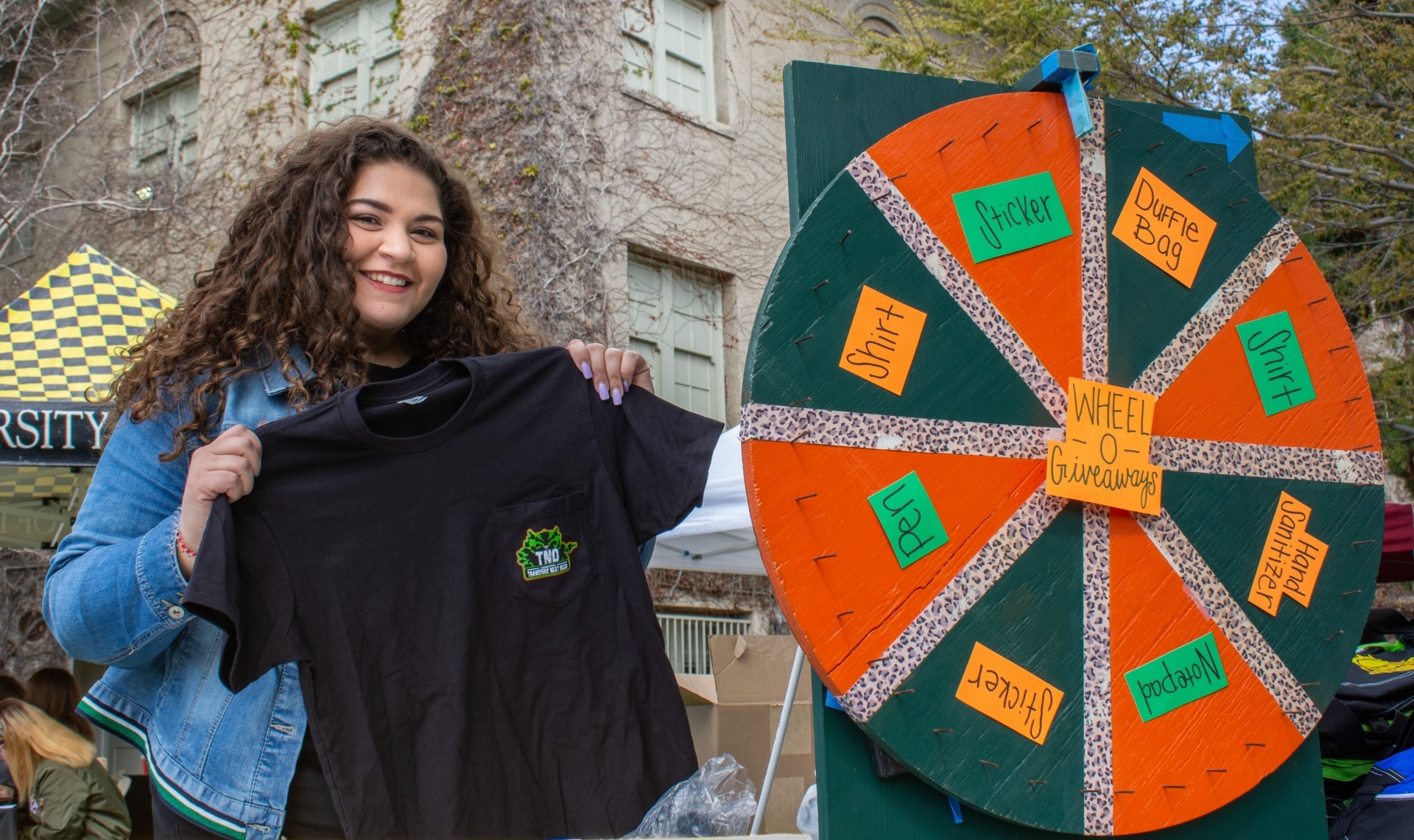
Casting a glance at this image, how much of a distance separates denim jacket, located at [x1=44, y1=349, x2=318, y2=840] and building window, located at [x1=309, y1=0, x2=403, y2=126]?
772cm

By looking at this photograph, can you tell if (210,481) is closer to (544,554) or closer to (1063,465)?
(544,554)

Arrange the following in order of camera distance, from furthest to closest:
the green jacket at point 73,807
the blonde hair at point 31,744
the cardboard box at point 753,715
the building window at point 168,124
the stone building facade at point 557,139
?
the building window at point 168,124
the stone building facade at point 557,139
the blonde hair at point 31,744
the green jacket at point 73,807
the cardboard box at point 753,715

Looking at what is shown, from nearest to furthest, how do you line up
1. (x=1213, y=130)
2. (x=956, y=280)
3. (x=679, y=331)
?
(x=956, y=280)
(x=1213, y=130)
(x=679, y=331)

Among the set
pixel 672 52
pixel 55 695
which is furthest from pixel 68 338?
pixel 672 52

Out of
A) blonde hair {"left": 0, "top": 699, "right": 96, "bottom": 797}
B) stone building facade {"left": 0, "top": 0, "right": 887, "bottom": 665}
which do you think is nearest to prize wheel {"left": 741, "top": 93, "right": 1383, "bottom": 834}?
blonde hair {"left": 0, "top": 699, "right": 96, "bottom": 797}

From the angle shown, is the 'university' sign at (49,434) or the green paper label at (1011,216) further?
the 'university' sign at (49,434)

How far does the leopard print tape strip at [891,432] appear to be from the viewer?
1.50 metres

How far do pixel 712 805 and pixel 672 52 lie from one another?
24.4 ft

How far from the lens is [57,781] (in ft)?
15.3

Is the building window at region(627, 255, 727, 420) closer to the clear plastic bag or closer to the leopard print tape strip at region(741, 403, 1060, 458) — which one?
the clear plastic bag

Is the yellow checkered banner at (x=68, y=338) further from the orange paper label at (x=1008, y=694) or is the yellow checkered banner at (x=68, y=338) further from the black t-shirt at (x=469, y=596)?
the orange paper label at (x=1008, y=694)

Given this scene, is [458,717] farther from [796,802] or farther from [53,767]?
[53,767]

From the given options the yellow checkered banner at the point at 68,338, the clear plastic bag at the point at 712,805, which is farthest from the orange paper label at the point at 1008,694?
the yellow checkered banner at the point at 68,338

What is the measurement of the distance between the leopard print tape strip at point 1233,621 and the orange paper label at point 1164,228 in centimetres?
45
